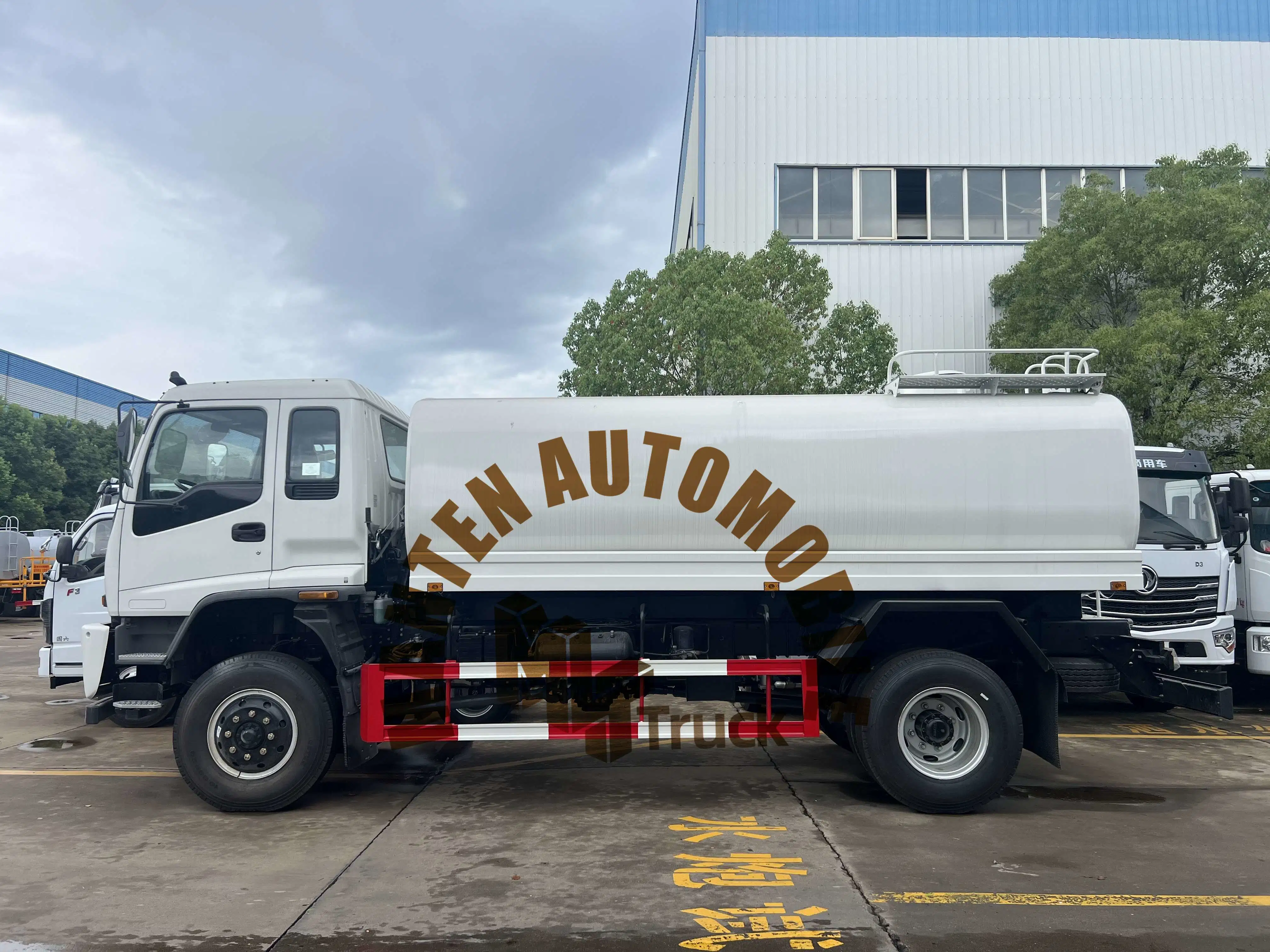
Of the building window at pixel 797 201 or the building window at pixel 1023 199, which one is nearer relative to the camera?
the building window at pixel 797 201

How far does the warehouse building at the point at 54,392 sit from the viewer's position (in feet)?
184

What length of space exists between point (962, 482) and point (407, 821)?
4297mm

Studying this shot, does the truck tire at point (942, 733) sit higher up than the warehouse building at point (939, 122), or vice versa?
the warehouse building at point (939, 122)

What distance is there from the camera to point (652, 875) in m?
4.95

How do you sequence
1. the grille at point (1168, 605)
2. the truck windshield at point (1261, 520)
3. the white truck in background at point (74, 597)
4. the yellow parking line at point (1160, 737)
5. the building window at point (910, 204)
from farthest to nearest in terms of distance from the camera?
the building window at point (910, 204), the truck windshield at point (1261, 520), the white truck in background at point (74, 597), the grille at point (1168, 605), the yellow parking line at point (1160, 737)

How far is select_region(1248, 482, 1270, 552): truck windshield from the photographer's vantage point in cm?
973

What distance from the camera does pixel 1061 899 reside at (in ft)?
15.3

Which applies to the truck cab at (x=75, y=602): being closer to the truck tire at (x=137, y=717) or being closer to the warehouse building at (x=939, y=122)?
the truck tire at (x=137, y=717)

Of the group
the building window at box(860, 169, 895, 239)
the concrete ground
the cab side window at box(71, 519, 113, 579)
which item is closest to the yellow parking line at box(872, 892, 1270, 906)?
the concrete ground

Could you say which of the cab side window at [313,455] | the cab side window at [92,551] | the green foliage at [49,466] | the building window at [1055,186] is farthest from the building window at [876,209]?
the green foliage at [49,466]

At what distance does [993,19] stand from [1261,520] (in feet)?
58.6

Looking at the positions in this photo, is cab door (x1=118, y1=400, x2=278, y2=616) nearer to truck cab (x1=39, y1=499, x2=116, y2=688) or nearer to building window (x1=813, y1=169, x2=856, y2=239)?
truck cab (x1=39, y1=499, x2=116, y2=688)

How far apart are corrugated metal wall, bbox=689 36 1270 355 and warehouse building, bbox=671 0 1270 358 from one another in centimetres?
4

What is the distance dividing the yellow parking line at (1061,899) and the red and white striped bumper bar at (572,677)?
160 cm
